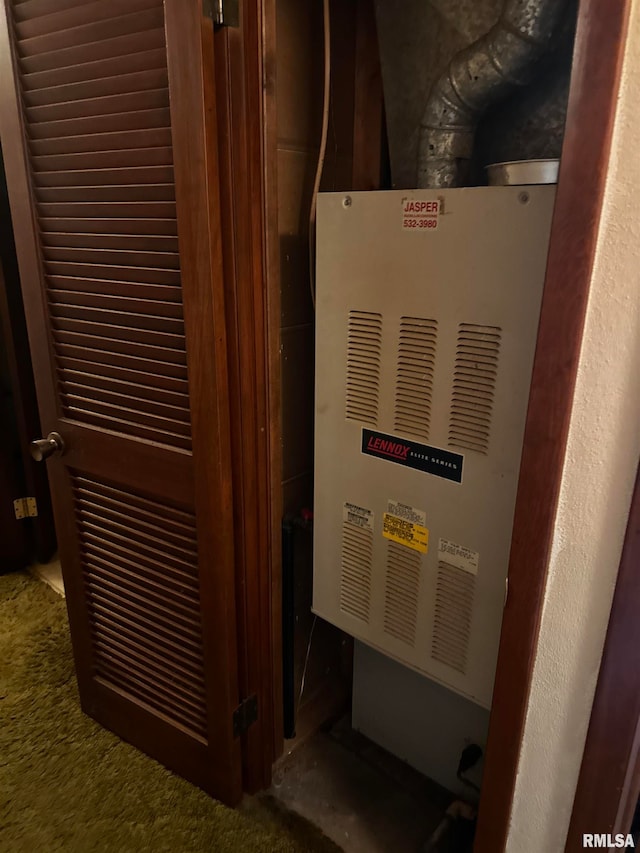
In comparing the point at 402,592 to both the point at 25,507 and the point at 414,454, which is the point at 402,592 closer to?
the point at 414,454

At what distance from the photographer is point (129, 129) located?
113 centimetres

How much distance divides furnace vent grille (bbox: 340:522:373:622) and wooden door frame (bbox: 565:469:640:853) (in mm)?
514

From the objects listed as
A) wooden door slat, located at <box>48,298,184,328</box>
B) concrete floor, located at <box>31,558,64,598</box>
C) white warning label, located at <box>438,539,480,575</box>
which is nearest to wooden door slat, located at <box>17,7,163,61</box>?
wooden door slat, located at <box>48,298,184,328</box>

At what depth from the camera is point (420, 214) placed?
103cm

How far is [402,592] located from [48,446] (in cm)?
92

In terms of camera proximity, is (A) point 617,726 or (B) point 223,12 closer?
(A) point 617,726

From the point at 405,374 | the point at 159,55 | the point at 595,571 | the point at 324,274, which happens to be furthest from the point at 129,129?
the point at 595,571

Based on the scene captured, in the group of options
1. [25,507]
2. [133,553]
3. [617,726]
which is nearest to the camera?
[617,726]

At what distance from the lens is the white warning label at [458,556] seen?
111 cm

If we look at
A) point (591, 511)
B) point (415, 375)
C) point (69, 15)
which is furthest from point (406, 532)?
point (69, 15)

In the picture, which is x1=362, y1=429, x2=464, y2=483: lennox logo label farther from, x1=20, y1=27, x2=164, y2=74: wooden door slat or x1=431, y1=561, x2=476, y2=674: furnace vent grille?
x1=20, y1=27, x2=164, y2=74: wooden door slat

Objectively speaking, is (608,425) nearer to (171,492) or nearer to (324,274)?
(324,274)

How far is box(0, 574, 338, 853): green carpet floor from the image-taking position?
4.63 feet

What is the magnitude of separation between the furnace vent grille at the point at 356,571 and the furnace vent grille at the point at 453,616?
0.17m
